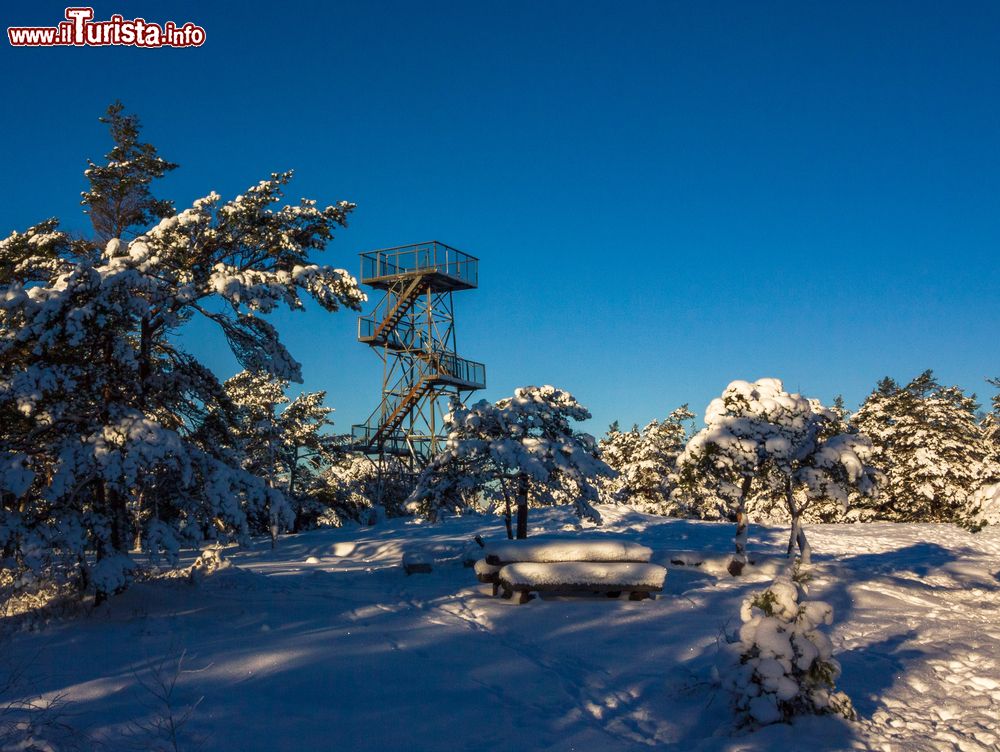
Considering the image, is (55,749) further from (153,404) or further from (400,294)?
(400,294)

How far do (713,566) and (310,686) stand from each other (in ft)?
47.7

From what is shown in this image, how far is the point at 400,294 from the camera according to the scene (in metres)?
36.3

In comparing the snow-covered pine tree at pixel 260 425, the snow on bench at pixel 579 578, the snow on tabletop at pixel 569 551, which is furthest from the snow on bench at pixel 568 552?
the snow-covered pine tree at pixel 260 425

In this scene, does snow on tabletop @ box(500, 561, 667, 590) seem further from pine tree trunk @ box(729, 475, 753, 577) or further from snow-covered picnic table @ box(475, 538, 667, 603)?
pine tree trunk @ box(729, 475, 753, 577)

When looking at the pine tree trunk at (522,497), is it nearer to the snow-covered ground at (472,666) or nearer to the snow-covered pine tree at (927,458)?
the snow-covered ground at (472,666)

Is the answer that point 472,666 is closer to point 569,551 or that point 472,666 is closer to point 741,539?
point 569,551

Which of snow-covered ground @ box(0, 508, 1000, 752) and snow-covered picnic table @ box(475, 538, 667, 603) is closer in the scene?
snow-covered ground @ box(0, 508, 1000, 752)

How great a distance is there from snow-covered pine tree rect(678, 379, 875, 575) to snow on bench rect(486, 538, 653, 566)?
14.9 feet

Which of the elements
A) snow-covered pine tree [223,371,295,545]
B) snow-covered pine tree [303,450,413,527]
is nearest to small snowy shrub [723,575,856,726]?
snow-covered pine tree [223,371,295,545]

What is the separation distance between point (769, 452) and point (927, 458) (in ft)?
77.0

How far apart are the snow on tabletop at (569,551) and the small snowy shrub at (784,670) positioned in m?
7.67

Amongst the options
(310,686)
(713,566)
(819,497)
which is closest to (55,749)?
(310,686)

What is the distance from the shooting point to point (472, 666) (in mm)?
10000

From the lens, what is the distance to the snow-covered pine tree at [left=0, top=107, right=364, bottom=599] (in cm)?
1151
